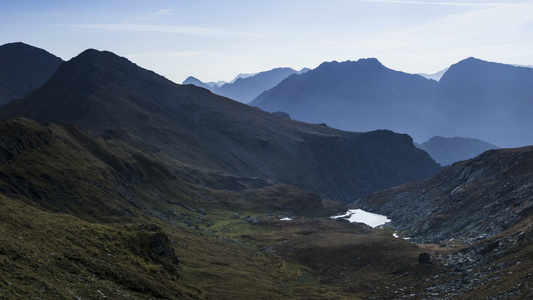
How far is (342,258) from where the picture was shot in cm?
8969

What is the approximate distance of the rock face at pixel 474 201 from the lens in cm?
10494

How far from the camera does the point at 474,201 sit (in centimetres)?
13488

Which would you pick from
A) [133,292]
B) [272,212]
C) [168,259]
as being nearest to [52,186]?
[168,259]

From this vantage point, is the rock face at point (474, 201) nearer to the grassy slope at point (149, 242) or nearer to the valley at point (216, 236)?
the valley at point (216, 236)

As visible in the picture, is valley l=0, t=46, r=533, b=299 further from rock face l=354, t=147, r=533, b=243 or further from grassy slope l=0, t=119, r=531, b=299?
rock face l=354, t=147, r=533, b=243

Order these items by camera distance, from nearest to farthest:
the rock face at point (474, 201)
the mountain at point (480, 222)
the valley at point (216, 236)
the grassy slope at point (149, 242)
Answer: the grassy slope at point (149, 242) < the valley at point (216, 236) < the mountain at point (480, 222) < the rock face at point (474, 201)

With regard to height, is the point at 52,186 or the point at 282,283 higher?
the point at 52,186

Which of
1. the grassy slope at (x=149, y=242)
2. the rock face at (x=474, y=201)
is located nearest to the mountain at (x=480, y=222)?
the rock face at (x=474, y=201)

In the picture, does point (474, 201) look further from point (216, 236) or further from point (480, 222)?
point (216, 236)

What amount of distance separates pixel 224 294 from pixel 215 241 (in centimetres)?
4574

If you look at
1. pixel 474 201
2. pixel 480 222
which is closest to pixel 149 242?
pixel 480 222

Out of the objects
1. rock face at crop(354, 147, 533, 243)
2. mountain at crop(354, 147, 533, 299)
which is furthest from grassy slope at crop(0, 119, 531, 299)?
rock face at crop(354, 147, 533, 243)

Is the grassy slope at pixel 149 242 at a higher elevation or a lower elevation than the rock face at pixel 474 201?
lower

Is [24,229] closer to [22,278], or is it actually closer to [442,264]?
[22,278]
